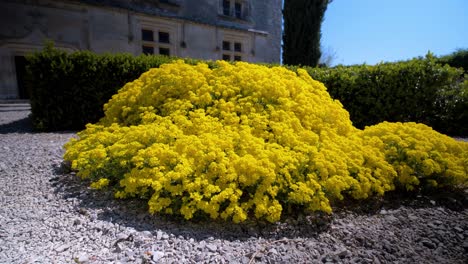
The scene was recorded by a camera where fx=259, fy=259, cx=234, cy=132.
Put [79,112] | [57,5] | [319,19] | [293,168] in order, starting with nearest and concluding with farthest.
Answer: [293,168] → [79,112] → [57,5] → [319,19]

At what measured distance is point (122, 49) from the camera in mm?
11562

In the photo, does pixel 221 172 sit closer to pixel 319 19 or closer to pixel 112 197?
pixel 112 197

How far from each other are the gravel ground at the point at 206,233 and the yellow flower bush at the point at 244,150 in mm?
178

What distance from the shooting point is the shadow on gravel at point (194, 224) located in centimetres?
219

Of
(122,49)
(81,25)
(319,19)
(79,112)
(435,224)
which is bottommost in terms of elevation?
(435,224)

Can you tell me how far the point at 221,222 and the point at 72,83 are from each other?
5.26 m

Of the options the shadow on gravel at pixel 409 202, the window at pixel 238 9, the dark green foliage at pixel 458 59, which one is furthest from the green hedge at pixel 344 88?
the window at pixel 238 9

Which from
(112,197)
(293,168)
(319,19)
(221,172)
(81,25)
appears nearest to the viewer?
(221,172)

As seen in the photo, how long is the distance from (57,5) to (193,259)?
38.1 feet

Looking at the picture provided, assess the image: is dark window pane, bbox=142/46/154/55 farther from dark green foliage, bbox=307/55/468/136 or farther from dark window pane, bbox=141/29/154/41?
dark green foliage, bbox=307/55/468/136

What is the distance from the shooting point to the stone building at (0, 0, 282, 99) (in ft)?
30.5

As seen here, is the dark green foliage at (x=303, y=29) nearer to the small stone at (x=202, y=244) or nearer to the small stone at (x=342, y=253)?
the small stone at (x=342, y=253)

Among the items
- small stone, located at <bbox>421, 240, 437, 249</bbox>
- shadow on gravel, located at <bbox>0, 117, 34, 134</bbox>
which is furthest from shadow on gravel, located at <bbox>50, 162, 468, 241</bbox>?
shadow on gravel, located at <bbox>0, 117, 34, 134</bbox>

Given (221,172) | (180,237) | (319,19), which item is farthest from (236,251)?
(319,19)
